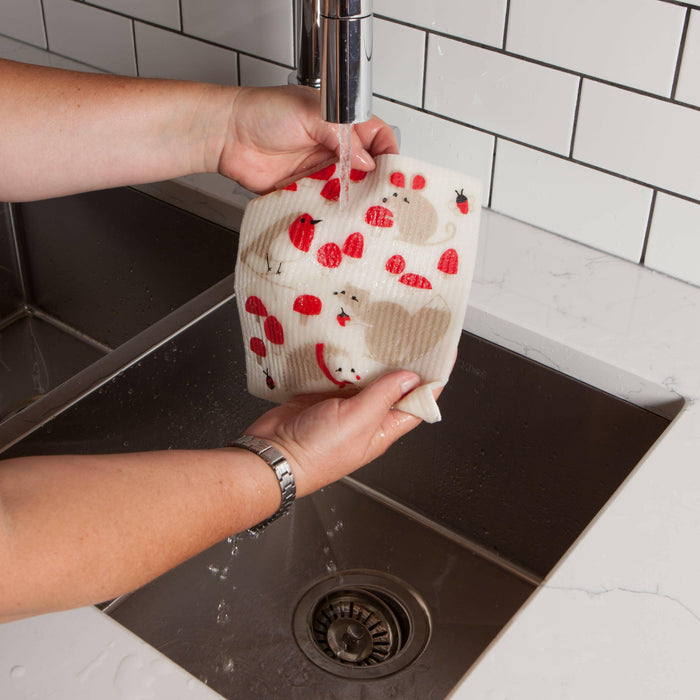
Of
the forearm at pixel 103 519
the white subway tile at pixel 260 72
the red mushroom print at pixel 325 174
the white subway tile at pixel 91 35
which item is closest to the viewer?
the forearm at pixel 103 519

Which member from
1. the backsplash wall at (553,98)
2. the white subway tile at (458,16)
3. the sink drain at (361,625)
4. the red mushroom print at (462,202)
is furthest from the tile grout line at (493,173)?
the sink drain at (361,625)

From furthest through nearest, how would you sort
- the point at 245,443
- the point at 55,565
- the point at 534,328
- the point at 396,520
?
the point at 396,520 → the point at 534,328 → the point at 245,443 → the point at 55,565

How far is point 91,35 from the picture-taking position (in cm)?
120

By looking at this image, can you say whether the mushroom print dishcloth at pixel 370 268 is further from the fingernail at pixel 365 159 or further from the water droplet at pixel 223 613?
the water droplet at pixel 223 613

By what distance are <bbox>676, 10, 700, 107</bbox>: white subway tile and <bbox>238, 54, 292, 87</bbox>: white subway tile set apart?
45cm

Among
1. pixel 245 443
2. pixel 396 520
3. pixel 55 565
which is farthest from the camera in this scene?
pixel 396 520

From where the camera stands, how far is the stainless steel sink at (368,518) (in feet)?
2.74

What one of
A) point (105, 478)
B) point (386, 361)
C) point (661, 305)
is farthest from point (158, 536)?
point (661, 305)

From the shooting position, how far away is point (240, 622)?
0.87 m

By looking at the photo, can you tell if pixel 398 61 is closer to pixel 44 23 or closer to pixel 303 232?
pixel 303 232

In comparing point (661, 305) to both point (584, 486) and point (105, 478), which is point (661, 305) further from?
point (105, 478)

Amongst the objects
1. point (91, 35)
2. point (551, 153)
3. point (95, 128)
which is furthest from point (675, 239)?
point (91, 35)

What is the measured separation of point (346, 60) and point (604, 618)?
42 cm

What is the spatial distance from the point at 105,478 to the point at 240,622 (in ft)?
1.15
